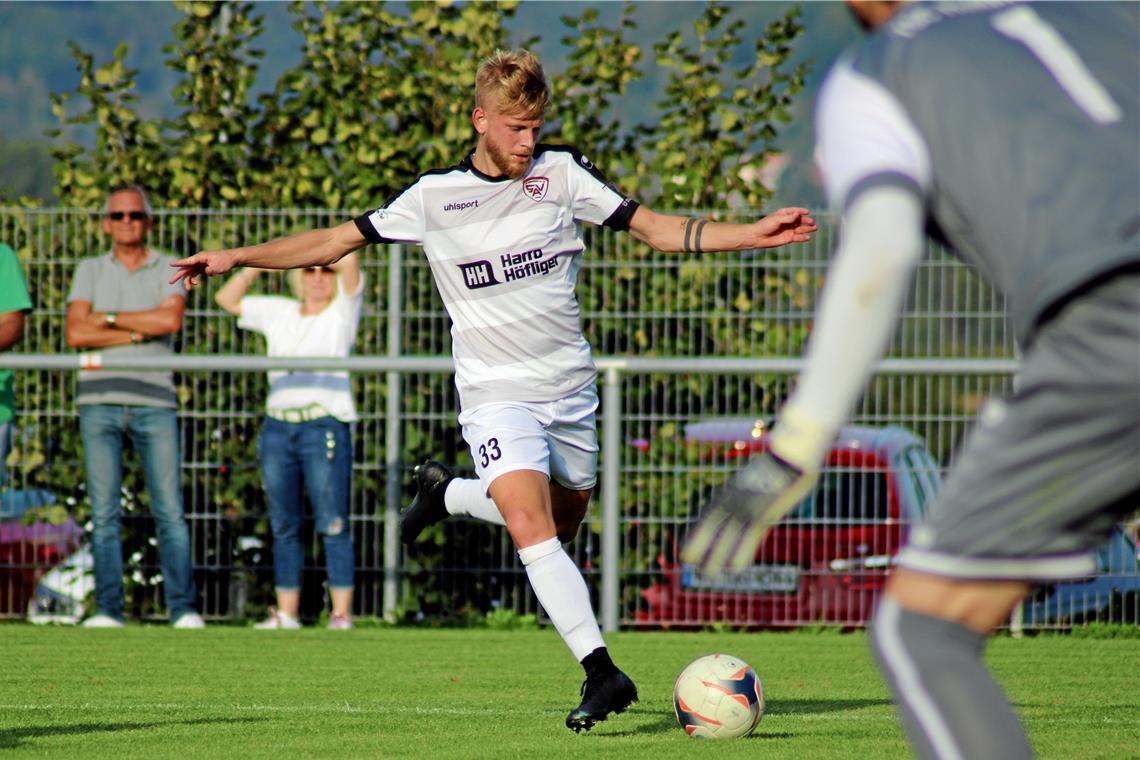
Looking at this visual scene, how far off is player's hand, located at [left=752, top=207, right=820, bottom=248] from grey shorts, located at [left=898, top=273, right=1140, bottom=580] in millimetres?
2946

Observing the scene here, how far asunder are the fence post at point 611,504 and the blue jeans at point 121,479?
2551mm

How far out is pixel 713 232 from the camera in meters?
6.37

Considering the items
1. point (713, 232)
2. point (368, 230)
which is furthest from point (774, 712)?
point (368, 230)

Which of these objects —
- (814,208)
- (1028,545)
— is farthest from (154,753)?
(814,208)

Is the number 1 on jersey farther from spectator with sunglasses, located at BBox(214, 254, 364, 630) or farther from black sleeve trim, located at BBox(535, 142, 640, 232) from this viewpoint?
spectator with sunglasses, located at BBox(214, 254, 364, 630)

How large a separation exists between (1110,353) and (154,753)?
3.41 meters

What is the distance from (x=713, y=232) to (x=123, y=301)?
5.08m

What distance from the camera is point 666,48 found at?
12117 mm

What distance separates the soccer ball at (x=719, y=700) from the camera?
5.56 m

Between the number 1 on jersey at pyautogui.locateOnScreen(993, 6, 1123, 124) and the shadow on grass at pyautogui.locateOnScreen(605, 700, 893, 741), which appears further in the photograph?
the shadow on grass at pyautogui.locateOnScreen(605, 700, 893, 741)

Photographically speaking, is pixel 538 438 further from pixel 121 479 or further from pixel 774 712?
pixel 121 479

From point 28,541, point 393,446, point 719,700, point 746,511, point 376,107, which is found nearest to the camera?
point 746,511

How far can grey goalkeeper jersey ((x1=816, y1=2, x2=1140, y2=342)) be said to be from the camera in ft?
9.25

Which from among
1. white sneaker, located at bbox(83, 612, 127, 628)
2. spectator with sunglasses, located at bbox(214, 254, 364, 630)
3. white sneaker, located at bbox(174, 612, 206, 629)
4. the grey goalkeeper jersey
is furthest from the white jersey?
white sneaker, located at bbox(83, 612, 127, 628)
